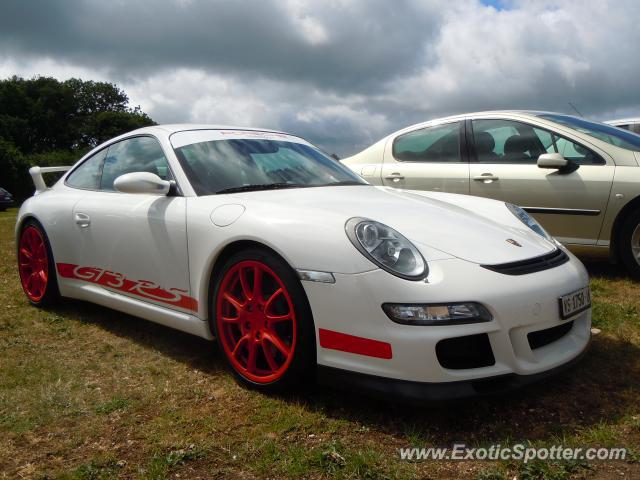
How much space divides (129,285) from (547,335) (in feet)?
7.40

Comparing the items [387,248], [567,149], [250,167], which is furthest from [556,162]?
[387,248]

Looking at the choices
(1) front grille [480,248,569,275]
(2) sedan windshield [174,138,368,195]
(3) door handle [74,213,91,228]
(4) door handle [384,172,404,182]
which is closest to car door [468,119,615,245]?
(4) door handle [384,172,404,182]

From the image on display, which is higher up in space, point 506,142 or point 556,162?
point 506,142

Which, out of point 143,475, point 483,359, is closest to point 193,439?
point 143,475

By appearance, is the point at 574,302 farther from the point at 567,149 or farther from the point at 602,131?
the point at 602,131

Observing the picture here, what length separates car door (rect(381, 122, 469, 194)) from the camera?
17.5 ft

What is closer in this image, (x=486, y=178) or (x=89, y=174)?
(x=89, y=174)

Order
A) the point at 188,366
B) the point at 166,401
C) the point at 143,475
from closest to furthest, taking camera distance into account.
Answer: the point at 143,475 < the point at 166,401 < the point at 188,366

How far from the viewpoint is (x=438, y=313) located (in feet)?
7.43

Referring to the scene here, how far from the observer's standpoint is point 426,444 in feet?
7.37

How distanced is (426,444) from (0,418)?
1834 millimetres

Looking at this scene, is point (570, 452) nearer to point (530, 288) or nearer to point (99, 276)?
point (530, 288)

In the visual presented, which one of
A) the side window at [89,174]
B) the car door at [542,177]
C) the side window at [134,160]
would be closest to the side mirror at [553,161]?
the car door at [542,177]

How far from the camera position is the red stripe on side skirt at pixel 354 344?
2.31 metres
